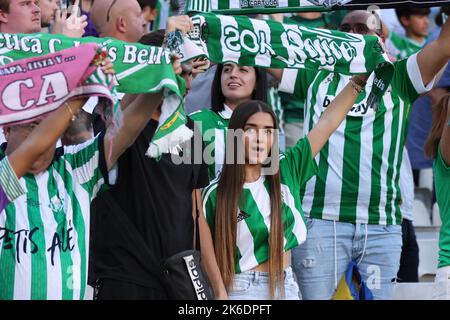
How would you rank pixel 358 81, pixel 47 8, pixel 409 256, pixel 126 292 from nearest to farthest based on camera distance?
pixel 126 292 < pixel 358 81 < pixel 47 8 < pixel 409 256

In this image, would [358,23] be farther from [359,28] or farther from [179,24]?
[179,24]

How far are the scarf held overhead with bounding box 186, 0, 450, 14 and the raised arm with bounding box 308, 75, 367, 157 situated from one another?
517 mm

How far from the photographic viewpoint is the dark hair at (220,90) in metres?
6.55

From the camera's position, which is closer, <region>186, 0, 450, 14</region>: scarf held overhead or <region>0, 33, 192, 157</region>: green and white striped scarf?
<region>0, 33, 192, 157</region>: green and white striped scarf

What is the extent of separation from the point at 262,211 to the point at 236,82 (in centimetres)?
116

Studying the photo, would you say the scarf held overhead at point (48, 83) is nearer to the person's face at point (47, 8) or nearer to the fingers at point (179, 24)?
the fingers at point (179, 24)

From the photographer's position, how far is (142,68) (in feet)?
15.5

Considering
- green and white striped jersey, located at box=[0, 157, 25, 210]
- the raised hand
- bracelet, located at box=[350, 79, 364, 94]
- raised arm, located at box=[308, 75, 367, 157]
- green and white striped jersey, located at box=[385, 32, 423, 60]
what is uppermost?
green and white striped jersey, located at box=[385, 32, 423, 60]

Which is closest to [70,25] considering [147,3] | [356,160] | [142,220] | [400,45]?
[142,220]

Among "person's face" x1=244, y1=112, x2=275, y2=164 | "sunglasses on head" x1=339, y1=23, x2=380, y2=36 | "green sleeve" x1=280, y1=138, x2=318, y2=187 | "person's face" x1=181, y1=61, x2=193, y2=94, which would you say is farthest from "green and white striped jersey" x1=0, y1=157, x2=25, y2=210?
"sunglasses on head" x1=339, y1=23, x2=380, y2=36

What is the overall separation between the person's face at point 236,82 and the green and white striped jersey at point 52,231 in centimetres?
182

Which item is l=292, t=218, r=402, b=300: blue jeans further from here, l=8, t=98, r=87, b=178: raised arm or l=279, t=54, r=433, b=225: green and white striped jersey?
l=8, t=98, r=87, b=178: raised arm

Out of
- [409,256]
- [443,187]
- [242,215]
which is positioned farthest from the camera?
Answer: [409,256]

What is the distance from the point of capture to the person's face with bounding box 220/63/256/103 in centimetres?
651
